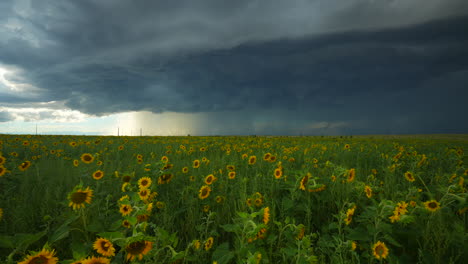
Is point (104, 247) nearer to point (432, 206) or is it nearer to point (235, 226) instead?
point (235, 226)

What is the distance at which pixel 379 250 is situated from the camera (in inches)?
63.7

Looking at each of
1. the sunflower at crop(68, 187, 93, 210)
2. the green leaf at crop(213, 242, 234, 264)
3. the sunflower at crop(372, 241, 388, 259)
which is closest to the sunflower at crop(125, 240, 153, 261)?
the green leaf at crop(213, 242, 234, 264)

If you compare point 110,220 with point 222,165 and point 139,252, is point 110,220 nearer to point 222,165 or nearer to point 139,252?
point 139,252

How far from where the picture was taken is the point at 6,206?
8.88ft

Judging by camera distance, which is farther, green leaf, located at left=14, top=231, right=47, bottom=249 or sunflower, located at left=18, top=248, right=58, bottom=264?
green leaf, located at left=14, top=231, right=47, bottom=249

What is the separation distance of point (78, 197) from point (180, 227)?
102 centimetres

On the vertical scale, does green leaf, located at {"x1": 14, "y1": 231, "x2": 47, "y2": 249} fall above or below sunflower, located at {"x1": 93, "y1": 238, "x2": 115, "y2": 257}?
above

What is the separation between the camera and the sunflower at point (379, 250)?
158cm

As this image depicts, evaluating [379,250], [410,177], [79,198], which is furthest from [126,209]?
[410,177]

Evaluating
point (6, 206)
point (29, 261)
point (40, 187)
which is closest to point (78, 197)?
point (29, 261)

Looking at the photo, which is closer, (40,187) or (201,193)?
(201,193)

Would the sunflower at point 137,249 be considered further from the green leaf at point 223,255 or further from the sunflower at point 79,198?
the sunflower at point 79,198

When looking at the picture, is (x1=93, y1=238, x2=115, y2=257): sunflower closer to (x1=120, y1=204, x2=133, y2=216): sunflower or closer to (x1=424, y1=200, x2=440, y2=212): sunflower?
(x1=120, y1=204, x2=133, y2=216): sunflower

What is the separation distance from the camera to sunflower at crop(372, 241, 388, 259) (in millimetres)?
1578
